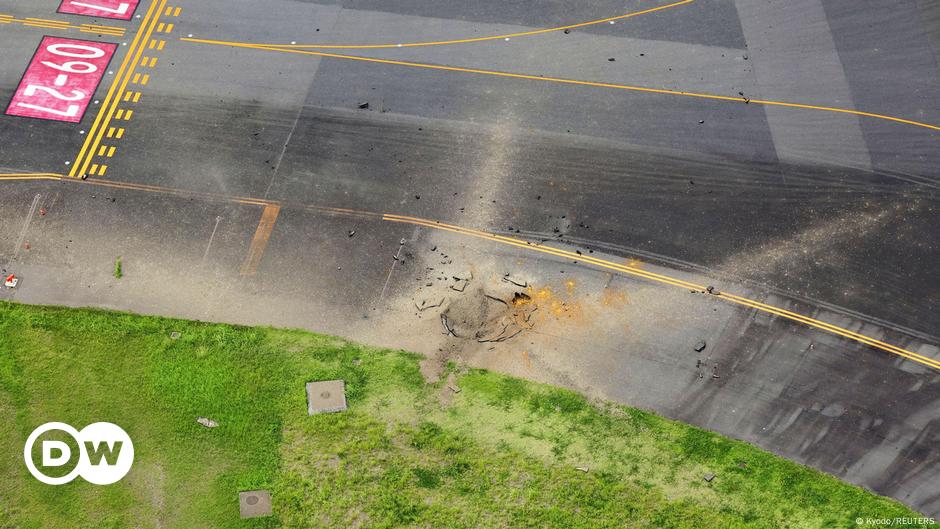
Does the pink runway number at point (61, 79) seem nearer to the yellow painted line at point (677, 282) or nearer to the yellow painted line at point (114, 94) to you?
the yellow painted line at point (114, 94)

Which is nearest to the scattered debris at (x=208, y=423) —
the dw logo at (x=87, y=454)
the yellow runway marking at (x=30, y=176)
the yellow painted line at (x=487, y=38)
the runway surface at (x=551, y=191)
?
the dw logo at (x=87, y=454)

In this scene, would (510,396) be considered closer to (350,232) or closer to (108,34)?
(350,232)

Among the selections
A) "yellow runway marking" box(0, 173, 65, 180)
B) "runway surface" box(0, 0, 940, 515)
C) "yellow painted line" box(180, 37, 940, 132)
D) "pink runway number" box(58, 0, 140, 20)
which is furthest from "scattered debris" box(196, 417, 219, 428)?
"pink runway number" box(58, 0, 140, 20)

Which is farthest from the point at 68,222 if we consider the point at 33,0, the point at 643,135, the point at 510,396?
the point at 643,135

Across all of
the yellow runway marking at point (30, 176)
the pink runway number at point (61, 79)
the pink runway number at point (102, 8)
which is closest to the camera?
the yellow runway marking at point (30, 176)

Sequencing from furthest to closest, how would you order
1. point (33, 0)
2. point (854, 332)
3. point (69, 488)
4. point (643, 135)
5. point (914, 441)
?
point (33, 0), point (643, 135), point (854, 332), point (914, 441), point (69, 488)

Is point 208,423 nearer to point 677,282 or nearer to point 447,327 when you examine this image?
point 447,327
